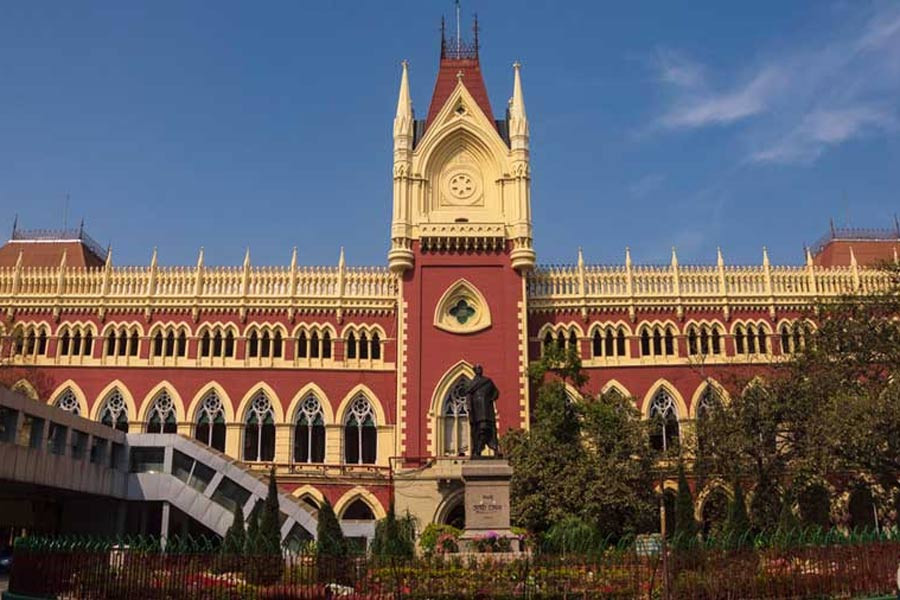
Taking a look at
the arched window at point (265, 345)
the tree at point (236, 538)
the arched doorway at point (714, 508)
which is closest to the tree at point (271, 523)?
the tree at point (236, 538)

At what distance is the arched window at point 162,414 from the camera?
1718 inches

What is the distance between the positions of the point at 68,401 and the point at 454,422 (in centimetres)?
1804

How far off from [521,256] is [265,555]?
86.4 ft

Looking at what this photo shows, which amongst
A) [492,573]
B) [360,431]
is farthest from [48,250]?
[492,573]

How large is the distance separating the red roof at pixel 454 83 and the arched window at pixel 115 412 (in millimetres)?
19616

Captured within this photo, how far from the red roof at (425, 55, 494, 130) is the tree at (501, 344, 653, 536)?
52.1 feet

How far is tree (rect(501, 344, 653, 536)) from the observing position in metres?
34.7

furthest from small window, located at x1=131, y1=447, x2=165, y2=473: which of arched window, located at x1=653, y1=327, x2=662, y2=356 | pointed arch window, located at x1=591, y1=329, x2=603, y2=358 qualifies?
arched window, located at x1=653, y1=327, x2=662, y2=356

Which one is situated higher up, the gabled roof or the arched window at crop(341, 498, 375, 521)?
the gabled roof

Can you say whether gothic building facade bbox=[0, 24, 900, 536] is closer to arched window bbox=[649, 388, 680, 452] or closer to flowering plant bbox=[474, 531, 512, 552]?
arched window bbox=[649, 388, 680, 452]

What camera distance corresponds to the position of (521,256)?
4347cm

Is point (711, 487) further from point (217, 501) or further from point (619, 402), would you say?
point (217, 501)

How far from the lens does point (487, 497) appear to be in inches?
909

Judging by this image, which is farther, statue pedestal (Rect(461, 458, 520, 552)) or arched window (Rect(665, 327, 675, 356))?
arched window (Rect(665, 327, 675, 356))
